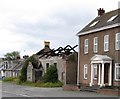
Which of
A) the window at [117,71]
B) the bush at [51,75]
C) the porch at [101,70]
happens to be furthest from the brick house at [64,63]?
the window at [117,71]

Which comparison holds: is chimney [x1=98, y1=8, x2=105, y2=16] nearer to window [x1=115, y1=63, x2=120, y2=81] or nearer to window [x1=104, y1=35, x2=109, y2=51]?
window [x1=104, y1=35, x2=109, y2=51]

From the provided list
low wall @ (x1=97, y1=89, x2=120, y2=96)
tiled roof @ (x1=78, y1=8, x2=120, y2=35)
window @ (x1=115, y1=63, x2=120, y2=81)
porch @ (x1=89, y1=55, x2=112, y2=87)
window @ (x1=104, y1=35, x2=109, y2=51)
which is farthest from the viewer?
window @ (x1=104, y1=35, x2=109, y2=51)

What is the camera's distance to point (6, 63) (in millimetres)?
112250

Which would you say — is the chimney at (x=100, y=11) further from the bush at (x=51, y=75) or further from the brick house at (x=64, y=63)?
the bush at (x=51, y=75)

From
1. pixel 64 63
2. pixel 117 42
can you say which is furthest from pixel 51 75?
pixel 117 42

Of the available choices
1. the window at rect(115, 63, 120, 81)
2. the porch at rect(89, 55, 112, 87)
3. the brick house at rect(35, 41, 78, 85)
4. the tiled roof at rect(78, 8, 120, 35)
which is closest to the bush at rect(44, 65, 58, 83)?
the brick house at rect(35, 41, 78, 85)

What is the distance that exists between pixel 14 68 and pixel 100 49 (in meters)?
59.8

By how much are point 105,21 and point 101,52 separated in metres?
4.04

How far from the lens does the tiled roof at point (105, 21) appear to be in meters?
41.6

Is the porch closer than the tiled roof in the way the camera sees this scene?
Yes

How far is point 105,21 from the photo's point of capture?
4459 centimetres

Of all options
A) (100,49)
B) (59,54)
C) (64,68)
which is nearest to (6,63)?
(59,54)

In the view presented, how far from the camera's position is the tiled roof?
4156 cm

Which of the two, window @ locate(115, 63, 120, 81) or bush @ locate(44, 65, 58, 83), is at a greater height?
window @ locate(115, 63, 120, 81)
